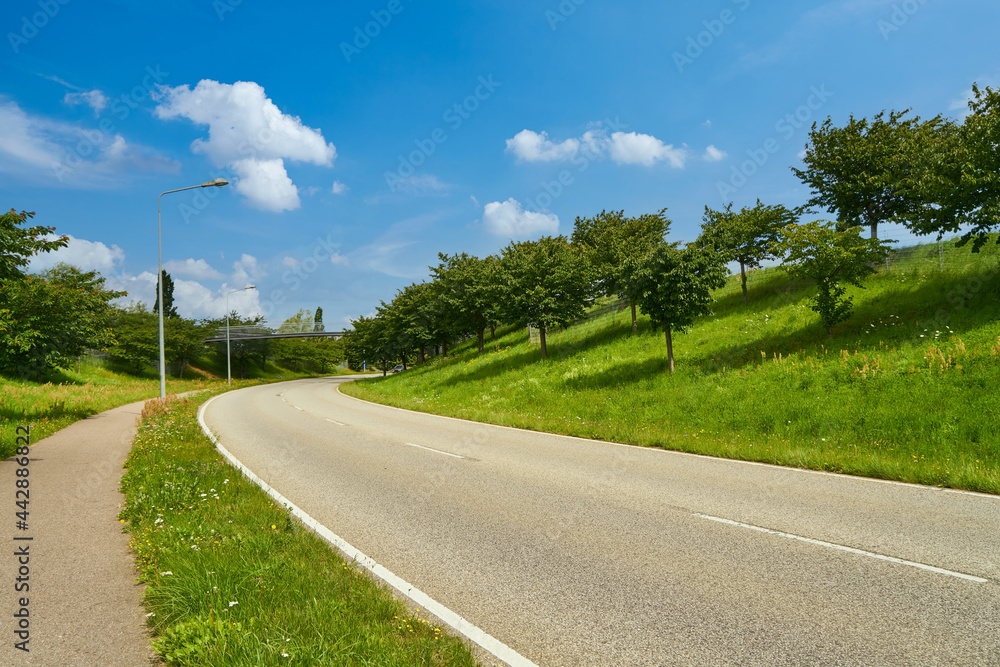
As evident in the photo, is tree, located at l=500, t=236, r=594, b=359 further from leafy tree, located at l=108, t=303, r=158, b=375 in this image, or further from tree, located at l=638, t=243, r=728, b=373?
leafy tree, located at l=108, t=303, r=158, b=375

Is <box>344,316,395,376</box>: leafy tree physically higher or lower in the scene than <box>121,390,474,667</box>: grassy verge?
higher

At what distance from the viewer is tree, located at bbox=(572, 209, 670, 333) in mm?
21344

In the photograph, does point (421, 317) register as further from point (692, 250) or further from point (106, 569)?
point (106, 569)

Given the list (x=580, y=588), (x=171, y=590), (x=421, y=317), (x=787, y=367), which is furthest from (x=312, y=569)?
(x=421, y=317)

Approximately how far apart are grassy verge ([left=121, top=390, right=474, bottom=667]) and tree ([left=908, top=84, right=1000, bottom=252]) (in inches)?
840

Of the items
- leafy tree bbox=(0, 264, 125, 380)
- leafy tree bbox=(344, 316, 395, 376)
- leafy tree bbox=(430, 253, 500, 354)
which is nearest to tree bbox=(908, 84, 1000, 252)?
leafy tree bbox=(430, 253, 500, 354)

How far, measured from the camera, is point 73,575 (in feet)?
16.5

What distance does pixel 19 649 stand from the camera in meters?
3.73

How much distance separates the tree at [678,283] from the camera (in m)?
19.3

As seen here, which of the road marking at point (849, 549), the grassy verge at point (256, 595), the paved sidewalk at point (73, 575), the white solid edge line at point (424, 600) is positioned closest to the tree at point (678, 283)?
the road marking at point (849, 549)

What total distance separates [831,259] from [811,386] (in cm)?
581

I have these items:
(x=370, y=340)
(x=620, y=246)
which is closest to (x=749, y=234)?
(x=620, y=246)

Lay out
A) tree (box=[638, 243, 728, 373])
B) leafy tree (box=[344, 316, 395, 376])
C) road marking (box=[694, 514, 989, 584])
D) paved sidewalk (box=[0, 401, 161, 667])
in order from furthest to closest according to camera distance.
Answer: leafy tree (box=[344, 316, 395, 376]) < tree (box=[638, 243, 728, 373]) < road marking (box=[694, 514, 989, 584]) < paved sidewalk (box=[0, 401, 161, 667])

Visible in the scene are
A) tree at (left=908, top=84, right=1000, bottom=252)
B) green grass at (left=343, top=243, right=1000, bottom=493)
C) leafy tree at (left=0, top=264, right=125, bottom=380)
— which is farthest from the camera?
tree at (left=908, top=84, right=1000, bottom=252)
